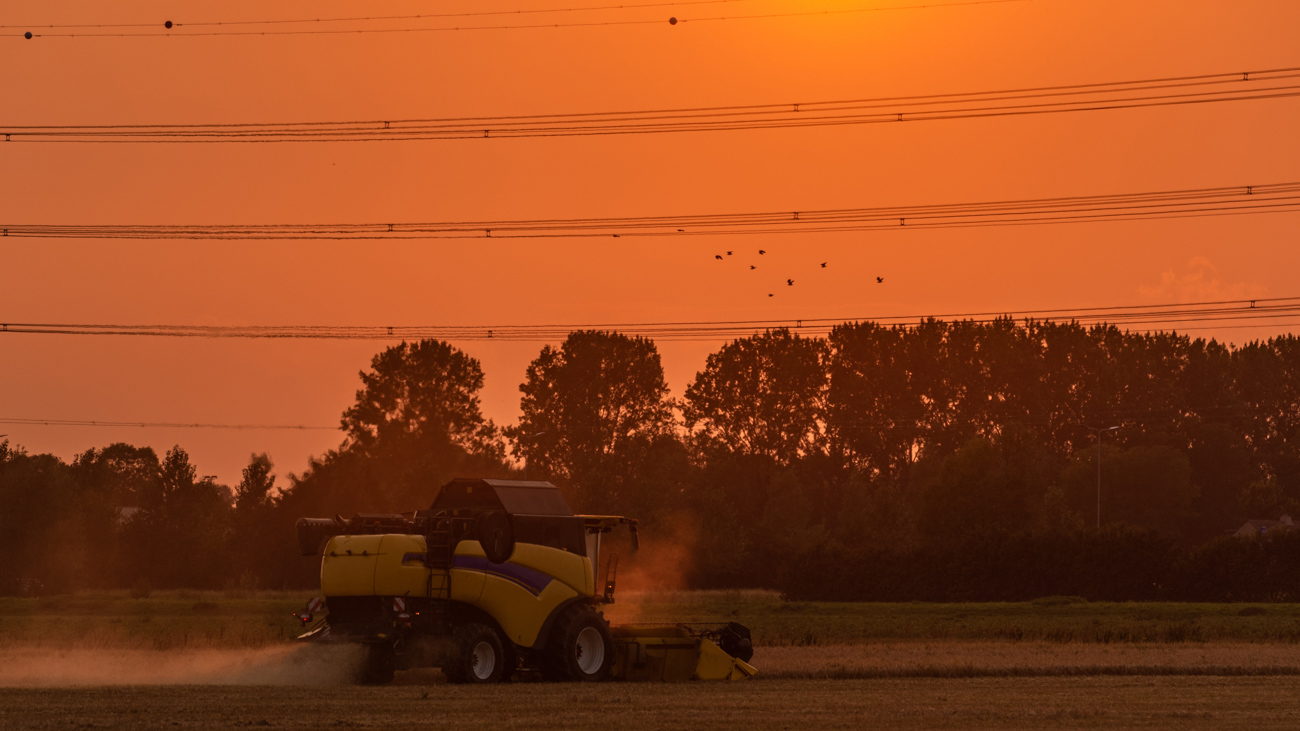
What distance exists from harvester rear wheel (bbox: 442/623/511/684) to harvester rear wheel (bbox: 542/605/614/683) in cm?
104

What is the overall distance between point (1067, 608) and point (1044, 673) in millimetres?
35795

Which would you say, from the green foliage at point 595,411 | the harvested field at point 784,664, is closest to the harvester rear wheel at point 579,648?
the harvested field at point 784,664

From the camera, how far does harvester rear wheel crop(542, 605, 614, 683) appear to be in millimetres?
25953

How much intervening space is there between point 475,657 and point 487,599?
1037 millimetres

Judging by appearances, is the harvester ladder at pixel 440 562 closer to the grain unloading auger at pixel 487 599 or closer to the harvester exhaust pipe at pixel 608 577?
the grain unloading auger at pixel 487 599

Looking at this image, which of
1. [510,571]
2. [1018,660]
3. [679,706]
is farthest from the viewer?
[1018,660]

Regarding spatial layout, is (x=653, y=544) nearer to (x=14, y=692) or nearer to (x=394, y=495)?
(x=394, y=495)

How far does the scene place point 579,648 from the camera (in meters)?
26.5

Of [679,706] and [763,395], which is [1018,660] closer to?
[679,706]

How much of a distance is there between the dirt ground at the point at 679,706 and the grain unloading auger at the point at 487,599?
39.3 inches

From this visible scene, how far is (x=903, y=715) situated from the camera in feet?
64.9

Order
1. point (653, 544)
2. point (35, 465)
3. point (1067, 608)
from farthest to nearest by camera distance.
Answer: point (35, 465)
point (653, 544)
point (1067, 608)

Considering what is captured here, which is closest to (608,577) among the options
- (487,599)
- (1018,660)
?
(487,599)

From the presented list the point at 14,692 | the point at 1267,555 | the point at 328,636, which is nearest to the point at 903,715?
the point at 328,636
